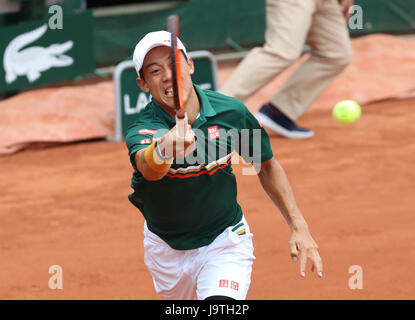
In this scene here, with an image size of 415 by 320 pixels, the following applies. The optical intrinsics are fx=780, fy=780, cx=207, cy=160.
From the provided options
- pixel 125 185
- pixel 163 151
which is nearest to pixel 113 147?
pixel 125 185

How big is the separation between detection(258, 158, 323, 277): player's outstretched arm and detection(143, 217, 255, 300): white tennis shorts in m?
0.19

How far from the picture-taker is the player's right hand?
229 cm

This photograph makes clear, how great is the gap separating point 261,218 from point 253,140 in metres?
2.17

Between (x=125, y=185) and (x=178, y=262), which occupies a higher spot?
(x=178, y=262)

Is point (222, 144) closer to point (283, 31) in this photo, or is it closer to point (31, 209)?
Result: point (31, 209)

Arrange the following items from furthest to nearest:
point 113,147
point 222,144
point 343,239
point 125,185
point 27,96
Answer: point 27,96 < point 113,147 < point 125,185 < point 343,239 < point 222,144

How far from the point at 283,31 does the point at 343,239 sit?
2292 mm

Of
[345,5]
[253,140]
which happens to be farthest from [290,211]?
[345,5]

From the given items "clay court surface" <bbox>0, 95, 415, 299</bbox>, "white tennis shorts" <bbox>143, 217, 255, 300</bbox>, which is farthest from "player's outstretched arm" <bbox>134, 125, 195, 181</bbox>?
"clay court surface" <bbox>0, 95, 415, 299</bbox>

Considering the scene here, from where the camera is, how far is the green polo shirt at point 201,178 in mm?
2975

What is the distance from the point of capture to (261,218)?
5281 millimetres

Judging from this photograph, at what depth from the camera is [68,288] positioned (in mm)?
4371

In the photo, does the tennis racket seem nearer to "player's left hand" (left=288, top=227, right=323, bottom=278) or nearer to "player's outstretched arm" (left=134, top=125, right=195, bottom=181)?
"player's outstretched arm" (left=134, top=125, right=195, bottom=181)

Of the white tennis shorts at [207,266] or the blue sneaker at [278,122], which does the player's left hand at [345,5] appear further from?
the white tennis shorts at [207,266]
